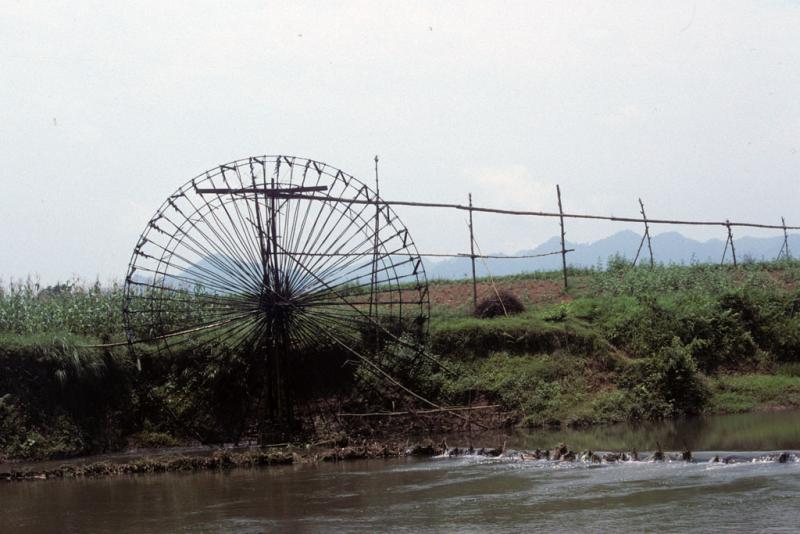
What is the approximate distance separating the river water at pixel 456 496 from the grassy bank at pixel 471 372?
3.29 metres

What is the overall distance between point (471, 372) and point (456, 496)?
876cm

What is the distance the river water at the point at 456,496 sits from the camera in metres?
11.3

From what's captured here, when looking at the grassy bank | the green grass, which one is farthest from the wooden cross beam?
the green grass

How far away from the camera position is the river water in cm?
1127

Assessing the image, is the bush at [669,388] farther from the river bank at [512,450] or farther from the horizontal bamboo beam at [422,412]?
the horizontal bamboo beam at [422,412]

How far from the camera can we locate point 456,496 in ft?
43.4

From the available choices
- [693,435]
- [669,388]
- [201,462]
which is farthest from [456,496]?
[669,388]

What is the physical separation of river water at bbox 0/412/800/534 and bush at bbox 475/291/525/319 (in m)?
6.55

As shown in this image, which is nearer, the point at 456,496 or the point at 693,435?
the point at 456,496

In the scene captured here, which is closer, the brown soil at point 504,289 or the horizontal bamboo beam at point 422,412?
the horizontal bamboo beam at point 422,412

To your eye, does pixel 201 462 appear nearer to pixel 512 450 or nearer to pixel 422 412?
pixel 422 412

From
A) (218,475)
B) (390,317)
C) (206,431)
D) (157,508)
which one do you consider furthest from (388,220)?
(157,508)

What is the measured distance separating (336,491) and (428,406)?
696 cm

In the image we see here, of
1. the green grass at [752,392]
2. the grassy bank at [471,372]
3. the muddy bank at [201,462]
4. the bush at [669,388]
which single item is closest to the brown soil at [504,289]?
the grassy bank at [471,372]
